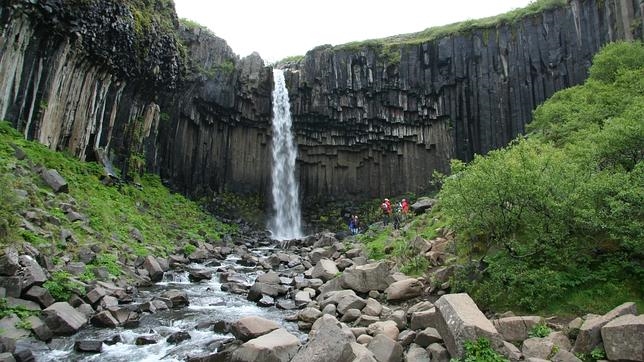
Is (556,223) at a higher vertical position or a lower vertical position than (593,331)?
higher

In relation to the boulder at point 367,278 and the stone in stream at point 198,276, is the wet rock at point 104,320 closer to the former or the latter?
the stone in stream at point 198,276

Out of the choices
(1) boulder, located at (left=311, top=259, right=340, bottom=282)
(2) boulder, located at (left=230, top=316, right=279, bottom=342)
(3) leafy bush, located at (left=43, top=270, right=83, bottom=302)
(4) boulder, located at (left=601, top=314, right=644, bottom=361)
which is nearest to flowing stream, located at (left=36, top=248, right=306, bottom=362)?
(2) boulder, located at (left=230, top=316, right=279, bottom=342)

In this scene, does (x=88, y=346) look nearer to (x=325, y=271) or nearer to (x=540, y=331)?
(x=540, y=331)

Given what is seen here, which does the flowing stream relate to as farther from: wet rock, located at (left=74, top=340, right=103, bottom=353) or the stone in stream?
the stone in stream

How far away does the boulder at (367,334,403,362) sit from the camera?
7.75m

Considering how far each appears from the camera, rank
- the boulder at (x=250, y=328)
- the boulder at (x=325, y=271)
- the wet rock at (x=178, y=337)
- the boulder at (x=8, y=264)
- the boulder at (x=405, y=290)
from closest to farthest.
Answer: the boulder at (x=250, y=328) → the wet rock at (x=178, y=337) → the boulder at (x=8, y=264) → the boulder at (x=405, y=290) → the boulder at (x=325, y=271)

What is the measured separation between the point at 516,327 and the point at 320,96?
32.1 m

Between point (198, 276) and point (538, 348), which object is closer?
point (538, 348)

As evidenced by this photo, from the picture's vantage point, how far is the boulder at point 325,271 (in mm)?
16172

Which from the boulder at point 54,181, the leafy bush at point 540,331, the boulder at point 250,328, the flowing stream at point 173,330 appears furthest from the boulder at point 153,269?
the leafy bush at point 540,331

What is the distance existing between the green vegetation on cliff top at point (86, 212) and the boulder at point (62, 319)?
249 cm

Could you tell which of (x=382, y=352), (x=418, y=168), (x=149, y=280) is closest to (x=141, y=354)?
(x=382, y=352)

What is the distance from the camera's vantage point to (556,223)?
9.80 m

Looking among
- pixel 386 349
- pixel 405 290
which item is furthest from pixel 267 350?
pixel 405 290
